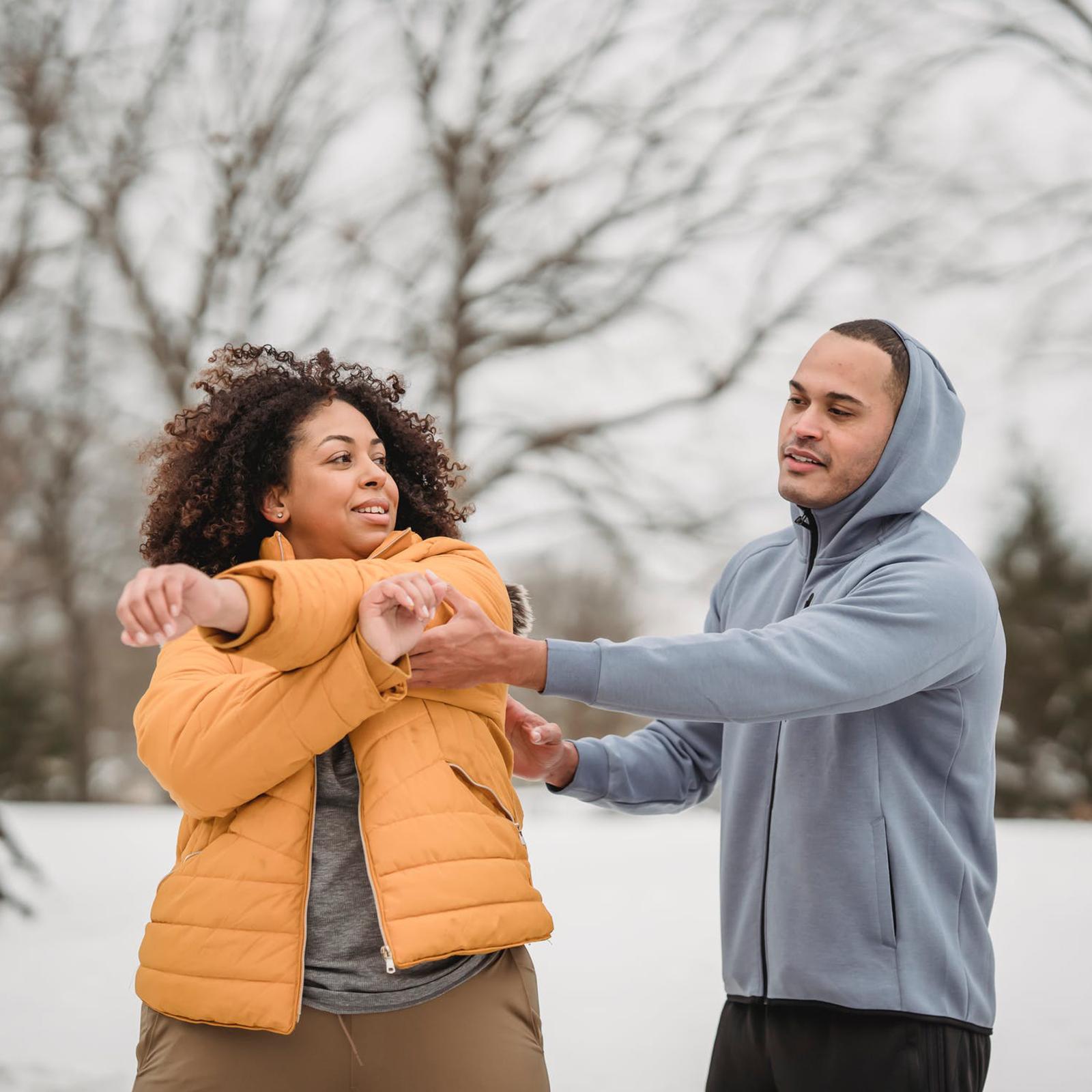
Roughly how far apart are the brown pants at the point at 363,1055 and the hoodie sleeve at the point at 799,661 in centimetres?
45

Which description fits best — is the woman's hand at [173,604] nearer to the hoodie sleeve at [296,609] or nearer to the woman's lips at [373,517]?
the hoodie sleeve at [296,609]

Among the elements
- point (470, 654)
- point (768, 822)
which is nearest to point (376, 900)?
point (470, 654)

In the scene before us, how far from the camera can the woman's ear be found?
73.7 inches

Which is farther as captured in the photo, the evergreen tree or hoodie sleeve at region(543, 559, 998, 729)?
the evergreen tree

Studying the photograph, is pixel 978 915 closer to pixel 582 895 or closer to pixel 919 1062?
pixel 919 1062

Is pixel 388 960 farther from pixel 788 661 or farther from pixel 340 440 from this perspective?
pixel 340 440

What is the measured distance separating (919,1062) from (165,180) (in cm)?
901

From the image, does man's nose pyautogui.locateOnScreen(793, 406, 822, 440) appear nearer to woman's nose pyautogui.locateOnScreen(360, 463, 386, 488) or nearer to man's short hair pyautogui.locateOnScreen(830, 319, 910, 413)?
man's short hair pyautogui.locateOnScreen(830, 319, 910, 413)

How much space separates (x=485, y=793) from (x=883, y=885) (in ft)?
1.95

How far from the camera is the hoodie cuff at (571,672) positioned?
173cm

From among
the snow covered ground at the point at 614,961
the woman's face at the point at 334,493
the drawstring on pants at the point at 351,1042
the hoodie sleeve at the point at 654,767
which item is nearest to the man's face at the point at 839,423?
the hoodie sleeve at the point at 654,767

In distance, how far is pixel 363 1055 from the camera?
150cm

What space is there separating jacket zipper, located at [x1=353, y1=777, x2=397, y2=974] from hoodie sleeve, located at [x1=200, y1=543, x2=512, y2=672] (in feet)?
0.65

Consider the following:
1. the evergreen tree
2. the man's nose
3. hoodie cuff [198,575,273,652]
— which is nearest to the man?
the man's nose
